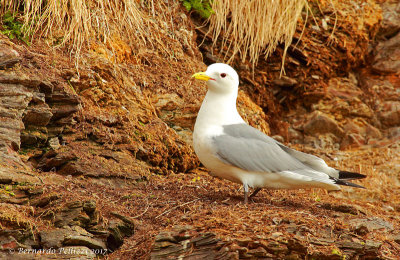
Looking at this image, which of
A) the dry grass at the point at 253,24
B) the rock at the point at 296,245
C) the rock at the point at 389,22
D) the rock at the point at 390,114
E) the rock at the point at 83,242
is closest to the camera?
the rock at the point at 296,245

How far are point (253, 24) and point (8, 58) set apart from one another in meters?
3.86

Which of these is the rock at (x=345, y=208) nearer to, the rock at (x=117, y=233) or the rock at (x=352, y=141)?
the rock at (x=117, y=233)

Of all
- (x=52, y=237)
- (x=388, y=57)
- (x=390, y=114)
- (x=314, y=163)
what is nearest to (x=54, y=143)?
(x=52, y=237)

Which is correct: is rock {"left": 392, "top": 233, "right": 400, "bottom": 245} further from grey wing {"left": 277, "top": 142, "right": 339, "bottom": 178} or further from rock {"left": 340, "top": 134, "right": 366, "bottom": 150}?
rock {"left": 340, "top": 134, "right": 366, "bottom": 150}

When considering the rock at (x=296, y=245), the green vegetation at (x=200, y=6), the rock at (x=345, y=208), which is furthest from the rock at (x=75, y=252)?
the green vegetation at (x=200, y=6)

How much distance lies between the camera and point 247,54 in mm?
8430

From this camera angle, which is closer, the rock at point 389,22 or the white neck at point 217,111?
the white neck at point 217,111

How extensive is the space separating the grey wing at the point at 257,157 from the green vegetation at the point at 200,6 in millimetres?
3489

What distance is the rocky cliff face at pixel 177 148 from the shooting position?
3637mm

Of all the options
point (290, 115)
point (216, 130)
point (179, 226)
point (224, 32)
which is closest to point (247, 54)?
point (224, 32)

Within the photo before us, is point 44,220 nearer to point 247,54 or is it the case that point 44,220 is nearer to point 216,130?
point 216,130

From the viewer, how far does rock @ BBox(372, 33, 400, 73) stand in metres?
9.16

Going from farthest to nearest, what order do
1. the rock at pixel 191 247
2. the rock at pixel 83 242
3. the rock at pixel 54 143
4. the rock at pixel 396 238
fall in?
1. the rock at pixel 54 143
2. the rock at pixel 396 238
3. the rock at pixel 83 242
4. the rock at pixel 191 247

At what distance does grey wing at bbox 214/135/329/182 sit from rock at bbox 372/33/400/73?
199 inches
